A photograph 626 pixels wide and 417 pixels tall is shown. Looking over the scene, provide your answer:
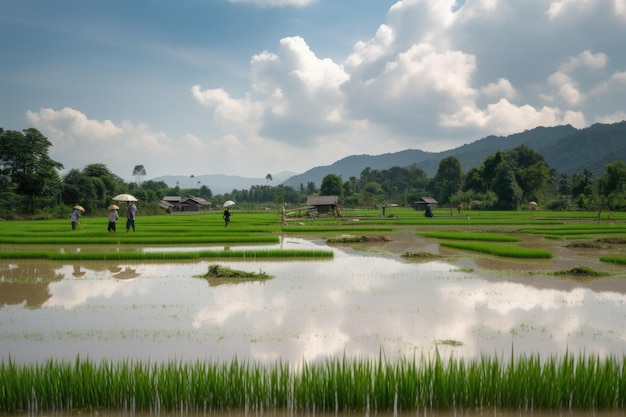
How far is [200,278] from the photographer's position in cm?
1119

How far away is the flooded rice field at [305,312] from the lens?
6.15 metres

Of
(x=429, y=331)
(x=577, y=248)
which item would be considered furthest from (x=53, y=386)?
(x=577, y=248)

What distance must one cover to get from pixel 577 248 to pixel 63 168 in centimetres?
4627

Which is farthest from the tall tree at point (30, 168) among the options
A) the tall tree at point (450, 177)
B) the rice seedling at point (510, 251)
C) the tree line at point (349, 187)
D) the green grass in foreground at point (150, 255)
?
the tall tree at point (450, 177)

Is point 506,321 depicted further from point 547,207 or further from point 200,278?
point 547,207

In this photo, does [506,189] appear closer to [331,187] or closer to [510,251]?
[331,187]

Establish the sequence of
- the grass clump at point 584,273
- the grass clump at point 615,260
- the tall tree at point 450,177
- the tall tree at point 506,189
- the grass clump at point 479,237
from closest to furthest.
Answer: the grass clump at point 584,273
the grass clump at point 615,260
the grass clump at point 479,237
the tall tree at point 506,189
the tall tree at point 450,177

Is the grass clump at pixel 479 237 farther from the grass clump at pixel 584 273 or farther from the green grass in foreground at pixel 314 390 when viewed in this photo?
the green grass in foreground at pixel 314 390

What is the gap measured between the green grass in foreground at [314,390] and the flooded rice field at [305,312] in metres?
0.58

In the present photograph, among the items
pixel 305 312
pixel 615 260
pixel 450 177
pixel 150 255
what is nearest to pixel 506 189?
pixel 450 177

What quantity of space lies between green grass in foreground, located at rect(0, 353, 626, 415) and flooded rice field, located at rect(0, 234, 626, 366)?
58cm

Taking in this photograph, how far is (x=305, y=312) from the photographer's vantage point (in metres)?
7.93

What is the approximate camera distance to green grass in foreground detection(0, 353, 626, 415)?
A: 4625mm

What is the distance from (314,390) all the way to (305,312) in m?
3.32
